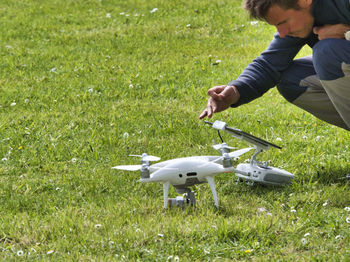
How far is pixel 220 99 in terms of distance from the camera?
362cm

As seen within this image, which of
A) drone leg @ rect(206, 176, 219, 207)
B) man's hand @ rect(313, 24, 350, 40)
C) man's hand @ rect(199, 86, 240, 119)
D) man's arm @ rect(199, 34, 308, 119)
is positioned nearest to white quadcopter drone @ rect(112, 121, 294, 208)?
drone leg @ rect(206, 176, 219, 207)

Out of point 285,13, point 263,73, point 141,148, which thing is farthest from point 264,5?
point 141,148

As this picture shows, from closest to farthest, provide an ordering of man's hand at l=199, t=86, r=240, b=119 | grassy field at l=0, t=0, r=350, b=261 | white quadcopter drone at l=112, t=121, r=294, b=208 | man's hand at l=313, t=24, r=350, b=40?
grassy field at l=0, t=0, r=350, b=261 < white quadcopter drone at l=112, t=121, r=294, b=208 < man's hand at l=313, t=24, r=350, b=40 < man's hand at l=199, t=86, r=240, b=119

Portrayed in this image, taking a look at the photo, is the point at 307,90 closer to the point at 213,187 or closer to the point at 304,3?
the point at 304,3

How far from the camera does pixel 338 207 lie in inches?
131

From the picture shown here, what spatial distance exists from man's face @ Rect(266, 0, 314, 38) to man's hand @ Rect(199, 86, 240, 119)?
0.48 m

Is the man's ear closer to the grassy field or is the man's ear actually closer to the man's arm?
the man's arm

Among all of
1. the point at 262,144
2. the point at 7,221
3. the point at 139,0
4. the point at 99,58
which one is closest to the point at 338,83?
the point at 262,144

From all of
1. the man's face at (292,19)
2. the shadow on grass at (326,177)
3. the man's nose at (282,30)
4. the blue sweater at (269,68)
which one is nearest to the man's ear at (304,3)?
the man's face at (292,19)

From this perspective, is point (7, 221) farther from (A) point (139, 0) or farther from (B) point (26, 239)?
(A) point (139, 0)

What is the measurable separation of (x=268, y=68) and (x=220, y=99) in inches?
17.7

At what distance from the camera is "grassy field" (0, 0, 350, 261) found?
2936mm

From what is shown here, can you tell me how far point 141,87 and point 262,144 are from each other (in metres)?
2.52

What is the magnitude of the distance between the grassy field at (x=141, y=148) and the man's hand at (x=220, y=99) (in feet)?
1.52
